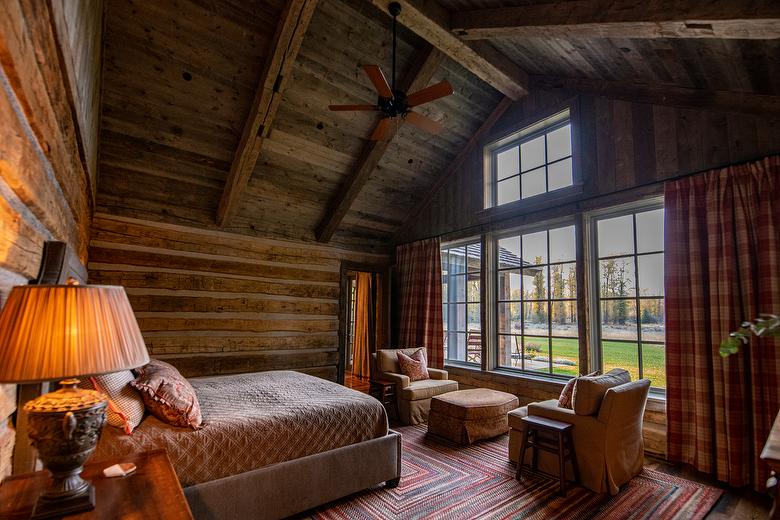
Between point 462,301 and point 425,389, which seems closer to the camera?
point 425,389

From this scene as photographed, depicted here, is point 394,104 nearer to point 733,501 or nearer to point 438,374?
point 438,374

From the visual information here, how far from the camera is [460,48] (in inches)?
157

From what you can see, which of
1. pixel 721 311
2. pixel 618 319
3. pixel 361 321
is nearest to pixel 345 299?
pixel 361 321

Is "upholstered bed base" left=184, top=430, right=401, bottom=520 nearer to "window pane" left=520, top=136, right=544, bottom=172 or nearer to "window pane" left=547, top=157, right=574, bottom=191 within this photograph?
"window pane" left=547, top=157, right=574, bottom=191

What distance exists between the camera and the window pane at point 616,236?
13.4 feet

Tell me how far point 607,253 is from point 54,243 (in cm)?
452

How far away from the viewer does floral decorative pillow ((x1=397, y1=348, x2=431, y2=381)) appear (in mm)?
4781

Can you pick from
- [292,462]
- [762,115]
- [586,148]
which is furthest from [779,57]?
[292,462]

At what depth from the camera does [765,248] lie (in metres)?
3.03

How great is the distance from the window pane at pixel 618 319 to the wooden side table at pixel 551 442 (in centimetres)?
151

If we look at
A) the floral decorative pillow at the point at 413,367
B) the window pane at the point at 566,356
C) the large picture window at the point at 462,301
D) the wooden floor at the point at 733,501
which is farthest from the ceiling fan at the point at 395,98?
the wooden floor at the point at 733,501

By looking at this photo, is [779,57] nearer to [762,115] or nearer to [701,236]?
[762,115]

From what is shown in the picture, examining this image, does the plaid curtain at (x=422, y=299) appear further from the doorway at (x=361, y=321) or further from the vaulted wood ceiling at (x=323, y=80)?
the vaulted wood ceiling at (x=323, y=80)

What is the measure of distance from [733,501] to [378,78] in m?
3.98
